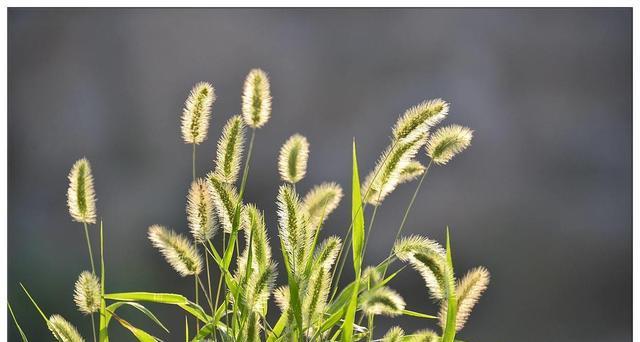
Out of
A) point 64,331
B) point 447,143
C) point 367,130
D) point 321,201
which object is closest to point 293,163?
point 321,201

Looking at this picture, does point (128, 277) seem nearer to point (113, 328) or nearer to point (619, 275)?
point (113, 328)

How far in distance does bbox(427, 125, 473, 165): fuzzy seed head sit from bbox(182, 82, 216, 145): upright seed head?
221 millimetres

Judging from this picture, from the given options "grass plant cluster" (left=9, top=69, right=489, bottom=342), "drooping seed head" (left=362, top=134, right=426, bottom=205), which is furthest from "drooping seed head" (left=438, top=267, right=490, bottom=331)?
"drooping seed head" (left=362, top=134, right=426, bottom=205)

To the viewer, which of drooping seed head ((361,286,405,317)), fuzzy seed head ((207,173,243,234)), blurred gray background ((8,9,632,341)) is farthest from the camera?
blurred gray background ((8,9,632,341))

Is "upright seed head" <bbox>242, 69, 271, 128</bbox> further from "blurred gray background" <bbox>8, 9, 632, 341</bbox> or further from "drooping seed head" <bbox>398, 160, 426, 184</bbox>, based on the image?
"blurred gray background" <bbox>8, 9, 632, 341</bbox>

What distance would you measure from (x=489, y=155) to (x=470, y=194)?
0.38 feet

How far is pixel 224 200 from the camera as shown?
0.72 m

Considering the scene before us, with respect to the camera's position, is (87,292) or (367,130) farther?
(367,130)

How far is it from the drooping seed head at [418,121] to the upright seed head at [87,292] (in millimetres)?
307

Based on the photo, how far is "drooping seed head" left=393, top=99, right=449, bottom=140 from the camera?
730 mm

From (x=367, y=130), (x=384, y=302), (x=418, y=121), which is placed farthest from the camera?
(x=367, y=130)

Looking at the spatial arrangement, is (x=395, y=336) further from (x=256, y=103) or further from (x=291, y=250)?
(x=256, y=103)

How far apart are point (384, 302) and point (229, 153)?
21 centimetres

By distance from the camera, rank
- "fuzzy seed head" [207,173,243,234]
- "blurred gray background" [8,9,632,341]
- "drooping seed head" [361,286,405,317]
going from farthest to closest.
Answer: "blurred gray background" [8,9,632,341]
"fuzzy seed head" [207,173,243,234]
"drooping seed head" [361,286,405,317]
